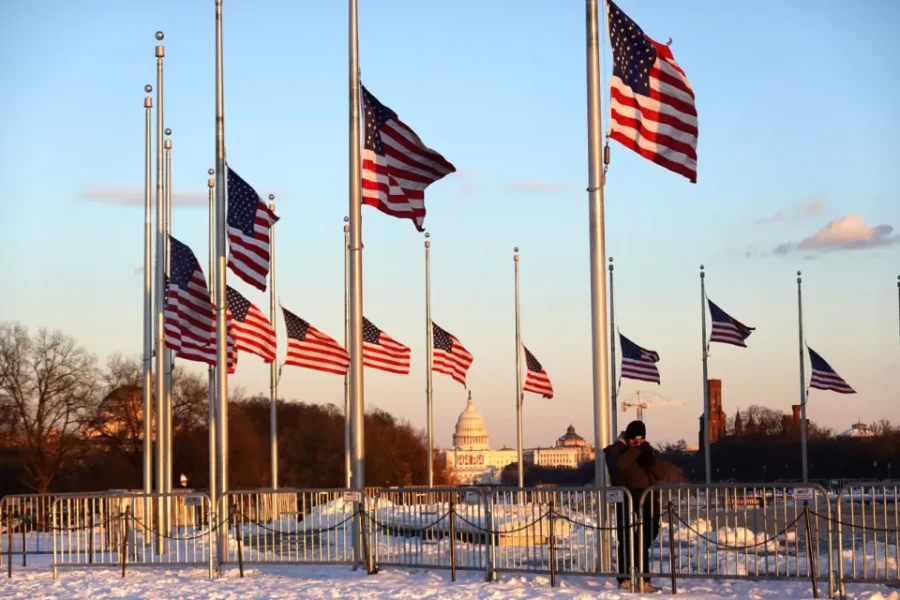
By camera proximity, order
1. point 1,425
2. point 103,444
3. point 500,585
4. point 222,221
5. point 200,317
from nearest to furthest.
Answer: point 500,585 → point 222,221 → point 200,317 → point 1,425 → point 103,444

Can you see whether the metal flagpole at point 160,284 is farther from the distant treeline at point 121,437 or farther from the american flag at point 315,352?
the distant treeline at point 121,437

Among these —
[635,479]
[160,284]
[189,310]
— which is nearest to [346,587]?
[635,479]

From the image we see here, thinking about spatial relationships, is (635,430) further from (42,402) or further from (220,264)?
(42,402)

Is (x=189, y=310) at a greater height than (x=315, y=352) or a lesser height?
greater

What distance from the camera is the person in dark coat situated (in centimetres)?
1827

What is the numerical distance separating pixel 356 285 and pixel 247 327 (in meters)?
11.4

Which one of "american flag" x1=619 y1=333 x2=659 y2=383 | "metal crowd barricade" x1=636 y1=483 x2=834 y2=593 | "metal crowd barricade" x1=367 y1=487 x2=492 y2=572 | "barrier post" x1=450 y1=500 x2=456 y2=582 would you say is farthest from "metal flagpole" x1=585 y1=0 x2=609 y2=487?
"american flag" x1=619 y1=333 x2=659 y2=383

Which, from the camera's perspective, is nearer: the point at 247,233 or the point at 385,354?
the point at 247,233

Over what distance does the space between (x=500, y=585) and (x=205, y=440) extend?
63134 mm

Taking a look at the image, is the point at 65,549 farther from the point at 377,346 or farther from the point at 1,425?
the point at 1,425

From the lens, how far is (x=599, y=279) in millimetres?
19875

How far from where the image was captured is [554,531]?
19.7m

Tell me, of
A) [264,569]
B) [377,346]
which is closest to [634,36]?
[264,569]

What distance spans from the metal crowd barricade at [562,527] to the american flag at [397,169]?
177 inches
